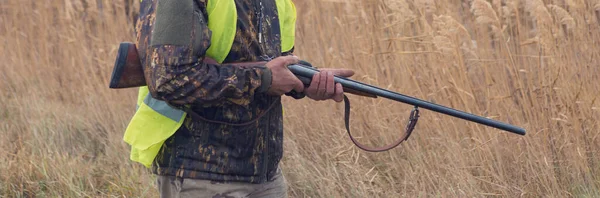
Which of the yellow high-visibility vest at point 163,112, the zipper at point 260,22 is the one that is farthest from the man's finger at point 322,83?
the yellow high-visibility vest at point 163,112

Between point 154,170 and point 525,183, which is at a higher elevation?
point 154,170

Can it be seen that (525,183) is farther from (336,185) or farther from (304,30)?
(304,30)

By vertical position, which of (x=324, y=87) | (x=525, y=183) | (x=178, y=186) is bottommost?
(x=525, y=183)

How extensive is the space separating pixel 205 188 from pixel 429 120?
7.73 feet

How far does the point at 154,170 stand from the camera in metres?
2.92

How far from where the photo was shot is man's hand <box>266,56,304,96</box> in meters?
2.71

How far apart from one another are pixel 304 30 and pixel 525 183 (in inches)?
85.0

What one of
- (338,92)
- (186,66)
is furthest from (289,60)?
(186,66)

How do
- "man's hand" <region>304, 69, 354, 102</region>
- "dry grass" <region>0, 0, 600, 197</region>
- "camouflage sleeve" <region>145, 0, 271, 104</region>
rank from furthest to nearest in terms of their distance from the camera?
"dry grass" <region>0, 0, 600, 197</region> < "man's hand" <region>304, 69, 354, 102</region> < "camouflage sleeve" <region>145, 0, 271, 104</region>

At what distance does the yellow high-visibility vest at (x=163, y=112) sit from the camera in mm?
2676

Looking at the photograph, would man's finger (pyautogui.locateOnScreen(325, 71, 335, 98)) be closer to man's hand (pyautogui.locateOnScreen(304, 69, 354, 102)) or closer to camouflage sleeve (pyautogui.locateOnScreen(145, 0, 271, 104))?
man's hand (pyautogui.locateOnScreen(304, 69, 354, 102))

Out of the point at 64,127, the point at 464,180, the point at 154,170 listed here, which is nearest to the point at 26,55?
the point at 64,127

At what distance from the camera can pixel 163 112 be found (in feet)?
9.17

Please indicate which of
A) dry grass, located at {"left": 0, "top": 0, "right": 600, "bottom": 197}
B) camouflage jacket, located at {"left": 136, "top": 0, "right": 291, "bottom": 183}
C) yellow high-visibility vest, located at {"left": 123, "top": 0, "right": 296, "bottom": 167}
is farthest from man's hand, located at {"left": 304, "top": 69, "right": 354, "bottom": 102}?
dry grass, located at {"left": 0, "top": 0, "right": 600, "bottom": 197}
